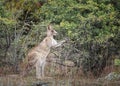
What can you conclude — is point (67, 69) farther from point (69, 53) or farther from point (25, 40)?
point (25, 40)

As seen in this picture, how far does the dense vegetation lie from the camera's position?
58.2 feet

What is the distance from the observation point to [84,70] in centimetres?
1809

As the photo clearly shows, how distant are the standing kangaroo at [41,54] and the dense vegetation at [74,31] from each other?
0.57m

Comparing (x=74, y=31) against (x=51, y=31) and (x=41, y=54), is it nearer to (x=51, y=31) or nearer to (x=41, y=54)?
(x=51, y=31)

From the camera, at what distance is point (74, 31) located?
17.8m

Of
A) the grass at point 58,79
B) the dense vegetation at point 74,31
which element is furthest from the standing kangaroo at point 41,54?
the dense vegetation at point 74,31

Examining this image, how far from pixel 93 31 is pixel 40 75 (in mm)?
2511

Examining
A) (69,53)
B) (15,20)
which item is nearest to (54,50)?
(69,53)

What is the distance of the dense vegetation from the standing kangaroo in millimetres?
571

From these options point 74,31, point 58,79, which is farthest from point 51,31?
point 58,79

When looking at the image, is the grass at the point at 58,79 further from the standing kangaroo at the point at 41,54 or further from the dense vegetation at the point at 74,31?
the dense vegetation at the point at 74,31

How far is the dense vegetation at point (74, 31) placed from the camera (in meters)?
17.8

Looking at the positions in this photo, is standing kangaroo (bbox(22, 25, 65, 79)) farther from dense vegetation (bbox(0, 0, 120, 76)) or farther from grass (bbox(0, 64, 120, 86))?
dense vegetation (bbox(0, 0, 120, 76))

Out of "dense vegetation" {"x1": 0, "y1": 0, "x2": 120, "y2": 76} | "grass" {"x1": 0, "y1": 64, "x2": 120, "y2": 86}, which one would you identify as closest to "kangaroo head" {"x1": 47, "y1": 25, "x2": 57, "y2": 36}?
"dense vegetation" {"x1": 0, "y1": 0, "x2": 120, "y2": 76}
